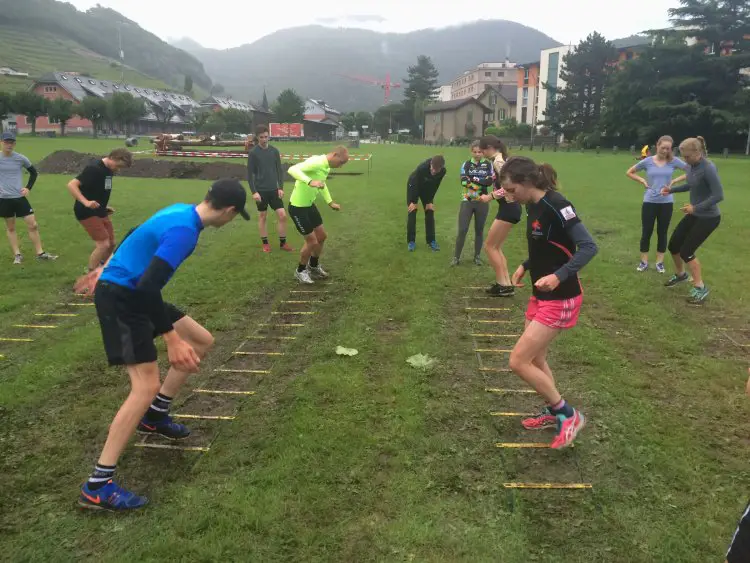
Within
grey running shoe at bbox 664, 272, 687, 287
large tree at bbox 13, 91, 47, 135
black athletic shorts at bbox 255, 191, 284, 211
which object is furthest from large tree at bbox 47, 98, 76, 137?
grey running shoe at bbox 664, 272, 687, 287

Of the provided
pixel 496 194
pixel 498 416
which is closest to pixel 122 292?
pixel 498 416

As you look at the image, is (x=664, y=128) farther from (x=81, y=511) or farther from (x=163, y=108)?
(x=163, y=108)

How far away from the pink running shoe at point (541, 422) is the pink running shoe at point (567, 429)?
0.24 metres

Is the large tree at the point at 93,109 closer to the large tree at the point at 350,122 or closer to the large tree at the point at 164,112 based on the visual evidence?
the large tree at the point at 164,112

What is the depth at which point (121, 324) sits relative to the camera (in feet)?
11.5

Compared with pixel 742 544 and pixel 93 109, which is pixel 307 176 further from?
pixel 93 109

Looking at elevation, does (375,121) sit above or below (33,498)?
above

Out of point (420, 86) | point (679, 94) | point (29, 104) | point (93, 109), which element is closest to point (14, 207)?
point (679, 94)

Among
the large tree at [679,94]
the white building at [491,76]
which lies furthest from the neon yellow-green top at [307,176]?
the white building at [491,76]

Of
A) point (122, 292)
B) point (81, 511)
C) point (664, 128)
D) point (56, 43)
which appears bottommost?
point (81, 511)

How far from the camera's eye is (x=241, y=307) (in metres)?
7.69

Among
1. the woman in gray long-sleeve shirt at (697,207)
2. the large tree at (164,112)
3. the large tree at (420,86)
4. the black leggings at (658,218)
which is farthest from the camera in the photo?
the large tree at (420,86)

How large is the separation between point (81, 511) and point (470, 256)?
27.6 ft

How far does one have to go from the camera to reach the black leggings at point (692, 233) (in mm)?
7660
